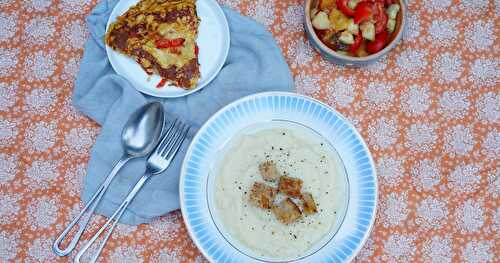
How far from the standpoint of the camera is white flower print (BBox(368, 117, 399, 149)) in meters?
2.55

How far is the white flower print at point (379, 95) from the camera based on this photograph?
2.58 meters

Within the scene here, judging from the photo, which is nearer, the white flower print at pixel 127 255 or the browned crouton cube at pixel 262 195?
the browned crouton cube at pixel 262 195

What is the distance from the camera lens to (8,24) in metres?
2.57

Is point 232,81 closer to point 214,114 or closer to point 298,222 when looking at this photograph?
point 214,114

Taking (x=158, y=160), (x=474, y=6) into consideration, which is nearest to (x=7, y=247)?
(x=158, y=160)

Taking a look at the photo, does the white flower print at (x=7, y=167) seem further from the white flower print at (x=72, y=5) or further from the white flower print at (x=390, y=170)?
the white flower print at (x=390, y=170)

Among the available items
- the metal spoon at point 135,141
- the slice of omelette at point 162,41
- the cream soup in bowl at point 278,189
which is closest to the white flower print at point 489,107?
the cream soup in bowl at point 278,189

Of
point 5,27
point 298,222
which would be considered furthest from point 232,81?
point 5,27

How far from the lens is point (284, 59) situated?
2574mm

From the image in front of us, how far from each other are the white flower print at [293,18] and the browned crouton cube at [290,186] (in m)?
0.81

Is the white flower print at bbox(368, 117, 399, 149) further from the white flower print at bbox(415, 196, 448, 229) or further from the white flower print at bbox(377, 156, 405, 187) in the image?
the white flower print at bbox(415, 196, 448, 229)

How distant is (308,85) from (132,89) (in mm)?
883

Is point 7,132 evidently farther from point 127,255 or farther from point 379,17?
point 379,17

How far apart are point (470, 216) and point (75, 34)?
220 cm
